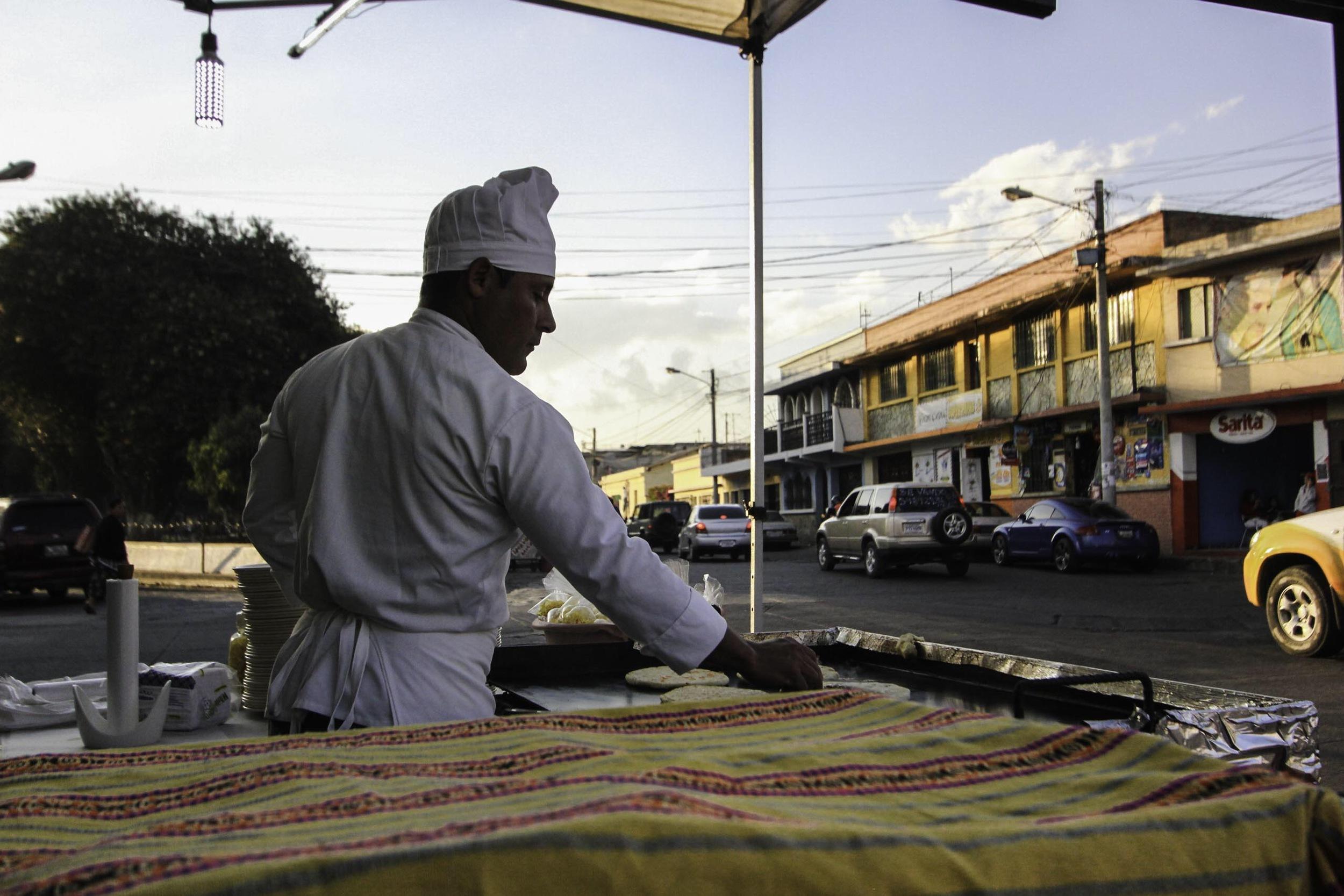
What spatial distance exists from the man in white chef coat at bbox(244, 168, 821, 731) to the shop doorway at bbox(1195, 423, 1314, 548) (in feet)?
73.3

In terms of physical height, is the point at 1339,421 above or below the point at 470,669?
above

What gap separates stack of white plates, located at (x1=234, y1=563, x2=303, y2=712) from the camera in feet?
9.29

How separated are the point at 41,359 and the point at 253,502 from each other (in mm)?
27657

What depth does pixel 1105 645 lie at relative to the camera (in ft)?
32.6

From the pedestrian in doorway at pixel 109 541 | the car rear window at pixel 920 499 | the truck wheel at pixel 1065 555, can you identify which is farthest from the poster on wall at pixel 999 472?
the pedestrian in doorway at pixel 109 541

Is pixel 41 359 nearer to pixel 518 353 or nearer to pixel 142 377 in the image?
pixel 142 377

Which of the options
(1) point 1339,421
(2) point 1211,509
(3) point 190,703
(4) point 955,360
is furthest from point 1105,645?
(4) point 955,360

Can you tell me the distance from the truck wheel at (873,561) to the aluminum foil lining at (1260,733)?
18.2m

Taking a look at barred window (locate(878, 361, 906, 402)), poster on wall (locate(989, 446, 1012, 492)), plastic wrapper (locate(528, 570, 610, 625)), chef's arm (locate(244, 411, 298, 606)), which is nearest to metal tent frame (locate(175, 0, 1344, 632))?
plastic wrapper (locate(528, 570, 610, 625))

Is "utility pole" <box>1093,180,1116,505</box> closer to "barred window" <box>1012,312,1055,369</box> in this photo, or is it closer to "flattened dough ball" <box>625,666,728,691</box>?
"barred window" <box>1012,312,1055,369</box>

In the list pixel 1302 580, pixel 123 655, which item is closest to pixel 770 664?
pixel 123 655

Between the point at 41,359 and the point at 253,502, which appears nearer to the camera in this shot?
the point at 253,502

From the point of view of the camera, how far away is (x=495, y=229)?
1873 mm

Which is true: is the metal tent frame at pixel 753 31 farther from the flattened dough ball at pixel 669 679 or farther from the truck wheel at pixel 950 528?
the truck wheel at pixel 950 528
